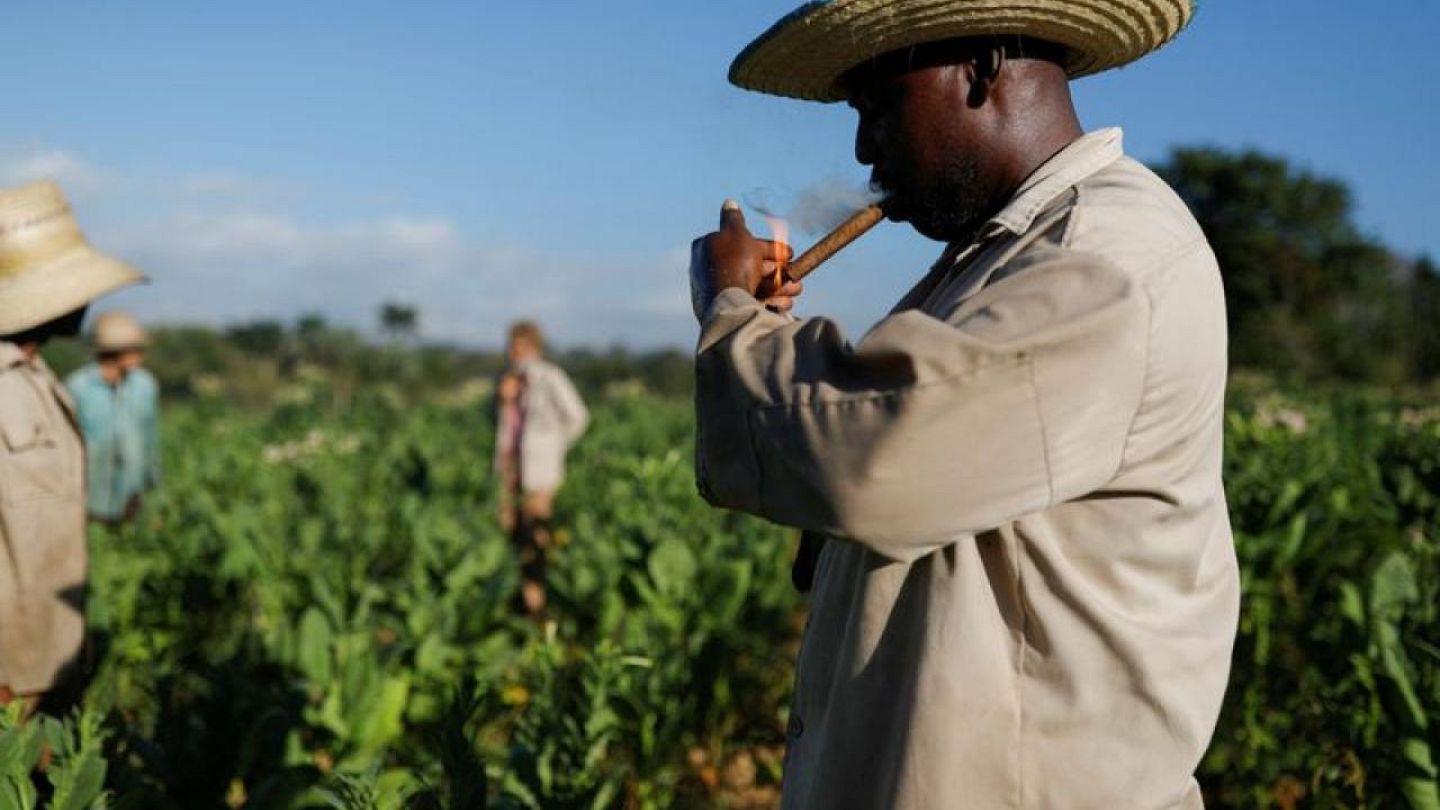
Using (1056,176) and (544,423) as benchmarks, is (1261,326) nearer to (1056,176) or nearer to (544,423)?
(544,423)

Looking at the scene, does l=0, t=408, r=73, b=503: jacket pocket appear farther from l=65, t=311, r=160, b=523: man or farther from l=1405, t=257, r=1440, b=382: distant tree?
l=1405, t=257, r=1440, b=382: distant tree

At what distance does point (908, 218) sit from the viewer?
178 cm

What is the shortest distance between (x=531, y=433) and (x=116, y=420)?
2409mm

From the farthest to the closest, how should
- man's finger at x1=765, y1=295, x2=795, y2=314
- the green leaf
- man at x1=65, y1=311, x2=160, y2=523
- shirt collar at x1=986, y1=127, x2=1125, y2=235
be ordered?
man at x1=65, y1=311, x2=160, y2=523 < the green leaf < man's finger at x1=765, y1=295, x2=795, y2=314 < shirt collar at x1=986, y1=127, x2=1125, y2=235

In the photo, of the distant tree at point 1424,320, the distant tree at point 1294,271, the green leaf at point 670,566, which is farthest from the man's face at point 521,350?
the distant tree at point 1424,320

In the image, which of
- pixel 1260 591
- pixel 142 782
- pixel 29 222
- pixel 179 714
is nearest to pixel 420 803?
pixel 142 782

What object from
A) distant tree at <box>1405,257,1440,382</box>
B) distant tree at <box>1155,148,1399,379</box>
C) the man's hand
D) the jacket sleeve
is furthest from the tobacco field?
distant tree at <box>1405,257,1440,382</box>

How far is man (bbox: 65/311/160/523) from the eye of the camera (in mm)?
7160

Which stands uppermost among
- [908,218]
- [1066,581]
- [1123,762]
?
[908,218]

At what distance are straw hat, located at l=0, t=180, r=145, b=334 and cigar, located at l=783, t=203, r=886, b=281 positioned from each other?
215 centimetres

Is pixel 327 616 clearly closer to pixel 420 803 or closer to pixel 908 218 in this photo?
pixel 420 803

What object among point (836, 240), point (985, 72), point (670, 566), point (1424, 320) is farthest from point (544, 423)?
point (1424, 320)

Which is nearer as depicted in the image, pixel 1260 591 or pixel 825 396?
pixel 825 396

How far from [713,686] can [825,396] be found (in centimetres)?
396
